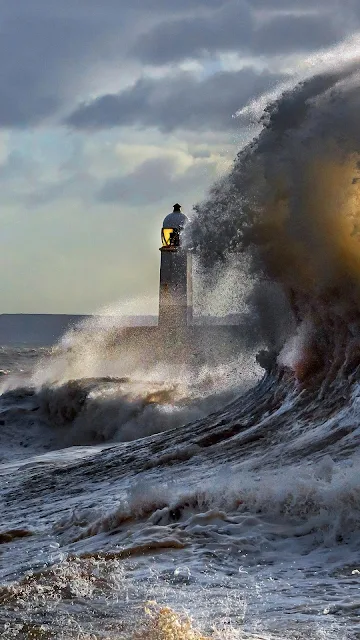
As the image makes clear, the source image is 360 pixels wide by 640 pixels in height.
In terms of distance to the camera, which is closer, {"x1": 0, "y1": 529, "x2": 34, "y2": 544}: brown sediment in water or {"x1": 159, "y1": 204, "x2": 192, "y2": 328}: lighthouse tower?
{"x1": 0, "y1": 529, "x2": 34, "y2": 544}: brown sediment in water

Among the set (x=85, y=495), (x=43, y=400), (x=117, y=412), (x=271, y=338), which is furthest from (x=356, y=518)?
(x=43, y=400)

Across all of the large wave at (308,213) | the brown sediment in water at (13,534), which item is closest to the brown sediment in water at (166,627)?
the brown sediment in water at (13,534)

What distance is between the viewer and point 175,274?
23.1 meters

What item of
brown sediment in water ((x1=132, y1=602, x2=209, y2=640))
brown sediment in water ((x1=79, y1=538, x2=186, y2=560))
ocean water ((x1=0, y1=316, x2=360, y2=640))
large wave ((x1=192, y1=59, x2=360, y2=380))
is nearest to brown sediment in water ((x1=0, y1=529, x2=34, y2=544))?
ocean water ((x1=0, y1=316, x2=360, y2=640))

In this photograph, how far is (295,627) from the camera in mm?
4160

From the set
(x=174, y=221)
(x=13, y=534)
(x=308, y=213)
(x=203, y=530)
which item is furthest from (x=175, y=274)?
(x=203, y=530)

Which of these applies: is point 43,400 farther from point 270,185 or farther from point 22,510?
point 22,510

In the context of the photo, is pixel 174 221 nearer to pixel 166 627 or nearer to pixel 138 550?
pixel 138 550

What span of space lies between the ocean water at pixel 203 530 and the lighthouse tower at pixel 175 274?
38.5ft

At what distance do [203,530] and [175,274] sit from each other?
57.1 ft

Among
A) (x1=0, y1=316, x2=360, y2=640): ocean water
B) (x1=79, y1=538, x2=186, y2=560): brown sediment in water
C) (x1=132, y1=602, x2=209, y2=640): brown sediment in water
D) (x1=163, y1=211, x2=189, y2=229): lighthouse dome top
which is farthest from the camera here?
(x1=163, y1=211, x2=189, y2=229): lighthouse dome top

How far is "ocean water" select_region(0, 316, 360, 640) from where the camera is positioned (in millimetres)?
4374

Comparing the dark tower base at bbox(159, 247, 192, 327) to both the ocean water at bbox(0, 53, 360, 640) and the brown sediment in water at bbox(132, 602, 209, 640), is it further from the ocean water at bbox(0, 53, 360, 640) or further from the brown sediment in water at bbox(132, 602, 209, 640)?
the brown sediment in water at bbox(132, 602, 209, 640)

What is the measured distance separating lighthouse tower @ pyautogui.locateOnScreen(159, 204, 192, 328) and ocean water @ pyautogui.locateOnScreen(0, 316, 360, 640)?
1172 cm
